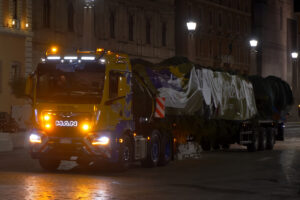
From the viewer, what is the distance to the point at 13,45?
52.2 m

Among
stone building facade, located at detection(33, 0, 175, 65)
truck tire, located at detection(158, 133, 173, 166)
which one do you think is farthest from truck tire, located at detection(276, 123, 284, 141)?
stone building facade, located at detection(33, 0, 175, 65)

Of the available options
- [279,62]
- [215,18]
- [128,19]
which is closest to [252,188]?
[128,19]

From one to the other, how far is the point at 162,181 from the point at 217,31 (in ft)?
222

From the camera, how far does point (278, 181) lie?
67.3ft

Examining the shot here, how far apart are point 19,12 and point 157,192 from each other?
1434 inches

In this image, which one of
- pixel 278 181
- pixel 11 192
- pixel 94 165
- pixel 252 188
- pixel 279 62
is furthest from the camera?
pixel 279 62

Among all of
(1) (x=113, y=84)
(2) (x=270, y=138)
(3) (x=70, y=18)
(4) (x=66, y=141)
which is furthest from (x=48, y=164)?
(3) (x=70, y=18)

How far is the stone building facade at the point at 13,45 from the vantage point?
168 ft

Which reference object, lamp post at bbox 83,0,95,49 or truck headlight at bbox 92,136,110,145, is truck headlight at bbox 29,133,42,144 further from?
lamp post at bbox 83,0,95,49

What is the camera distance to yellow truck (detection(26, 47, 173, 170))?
22.0 metres

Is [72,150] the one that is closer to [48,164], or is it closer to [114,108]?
[48,164]

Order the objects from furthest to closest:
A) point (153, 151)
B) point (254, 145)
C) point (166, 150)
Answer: point (254, 145) → point (166, 150) → point (153, 151)

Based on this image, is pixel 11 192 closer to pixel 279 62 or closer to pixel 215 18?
pixel 215 18

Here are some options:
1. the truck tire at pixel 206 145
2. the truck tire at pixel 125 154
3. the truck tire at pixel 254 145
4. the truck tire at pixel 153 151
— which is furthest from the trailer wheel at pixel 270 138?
the truck tire at pixel 125 154
